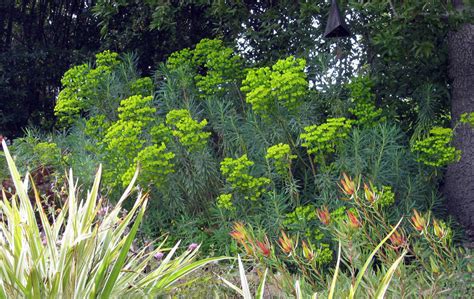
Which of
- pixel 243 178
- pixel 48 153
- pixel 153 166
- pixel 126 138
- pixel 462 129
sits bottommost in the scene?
pixel 462 129

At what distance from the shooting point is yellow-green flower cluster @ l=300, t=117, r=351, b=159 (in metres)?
5.62

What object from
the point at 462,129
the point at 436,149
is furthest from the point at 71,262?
the point at 462,129

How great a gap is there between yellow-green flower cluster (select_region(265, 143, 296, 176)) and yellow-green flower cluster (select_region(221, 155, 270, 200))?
0.51 ft

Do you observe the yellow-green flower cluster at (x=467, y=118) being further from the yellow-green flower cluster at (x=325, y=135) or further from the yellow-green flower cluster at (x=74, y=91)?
the yellow-green flower cluster at (x=74, y=91)

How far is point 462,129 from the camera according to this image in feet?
21.2

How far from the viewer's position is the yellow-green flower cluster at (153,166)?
5730 millimetres

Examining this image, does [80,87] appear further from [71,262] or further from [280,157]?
[71,262]

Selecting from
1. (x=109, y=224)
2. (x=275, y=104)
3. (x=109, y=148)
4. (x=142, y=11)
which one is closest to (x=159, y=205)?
(x=109, y=148)

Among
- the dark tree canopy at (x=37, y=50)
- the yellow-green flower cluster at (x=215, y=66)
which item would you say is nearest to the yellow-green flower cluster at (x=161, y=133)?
the yellow-green flower cluster at (x=215, y=66)

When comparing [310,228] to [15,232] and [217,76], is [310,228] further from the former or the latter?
[15,232]

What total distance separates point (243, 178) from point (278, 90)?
0.79 m

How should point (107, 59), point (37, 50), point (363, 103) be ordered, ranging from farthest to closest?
point (37, 50)
point (107, 59)
point (363, 103)

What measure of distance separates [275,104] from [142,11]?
3668 mm

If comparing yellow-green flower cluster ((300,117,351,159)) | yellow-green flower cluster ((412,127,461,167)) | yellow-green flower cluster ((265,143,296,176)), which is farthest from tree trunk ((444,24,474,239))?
yellow-green flower cluster ((265,143,296,176))
